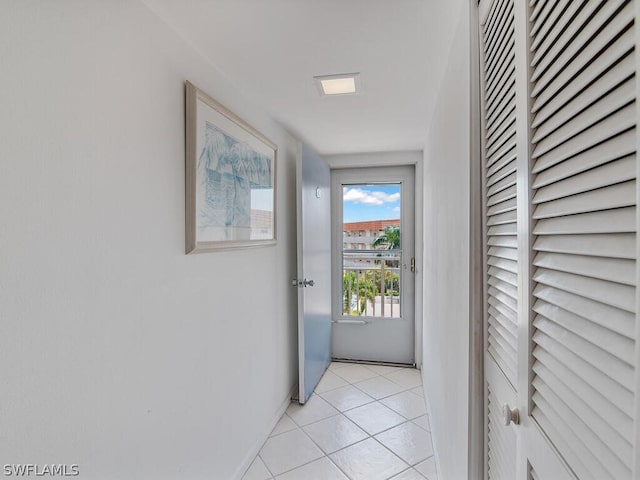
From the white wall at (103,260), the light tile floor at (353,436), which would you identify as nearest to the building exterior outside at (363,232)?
the light tile floor at (353,436)

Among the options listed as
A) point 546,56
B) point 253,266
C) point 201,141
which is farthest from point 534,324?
point 253,266

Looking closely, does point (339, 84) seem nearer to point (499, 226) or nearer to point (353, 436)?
point (499, 226)

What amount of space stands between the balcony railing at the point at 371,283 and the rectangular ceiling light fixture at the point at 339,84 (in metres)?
1.92

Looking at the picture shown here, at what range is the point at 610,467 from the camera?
0.38m

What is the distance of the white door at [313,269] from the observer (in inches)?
97.8

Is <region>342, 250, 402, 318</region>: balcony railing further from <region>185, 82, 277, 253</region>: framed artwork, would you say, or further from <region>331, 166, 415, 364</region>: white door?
<region>185, 82, 277, 253</region>: framed artwork

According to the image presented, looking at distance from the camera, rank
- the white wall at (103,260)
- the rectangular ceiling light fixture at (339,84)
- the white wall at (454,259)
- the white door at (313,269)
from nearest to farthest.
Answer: the white wall at (103,260) < the white wall at (454,259) < the rectangular ceiling light fixture at (339,84) < the white door at (313,269)

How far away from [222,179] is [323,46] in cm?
72

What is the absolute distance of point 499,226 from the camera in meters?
0.88

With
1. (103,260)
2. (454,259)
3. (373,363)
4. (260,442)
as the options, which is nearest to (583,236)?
(454,259)

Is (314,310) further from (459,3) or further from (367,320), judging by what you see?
(459,3)

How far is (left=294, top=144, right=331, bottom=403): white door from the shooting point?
248 centimetres

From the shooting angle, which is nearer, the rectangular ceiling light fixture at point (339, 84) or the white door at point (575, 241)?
the white door at point (575, 241)

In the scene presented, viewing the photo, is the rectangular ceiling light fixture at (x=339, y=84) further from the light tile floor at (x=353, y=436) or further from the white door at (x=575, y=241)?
the light tile floor at (x=353, y=436)
